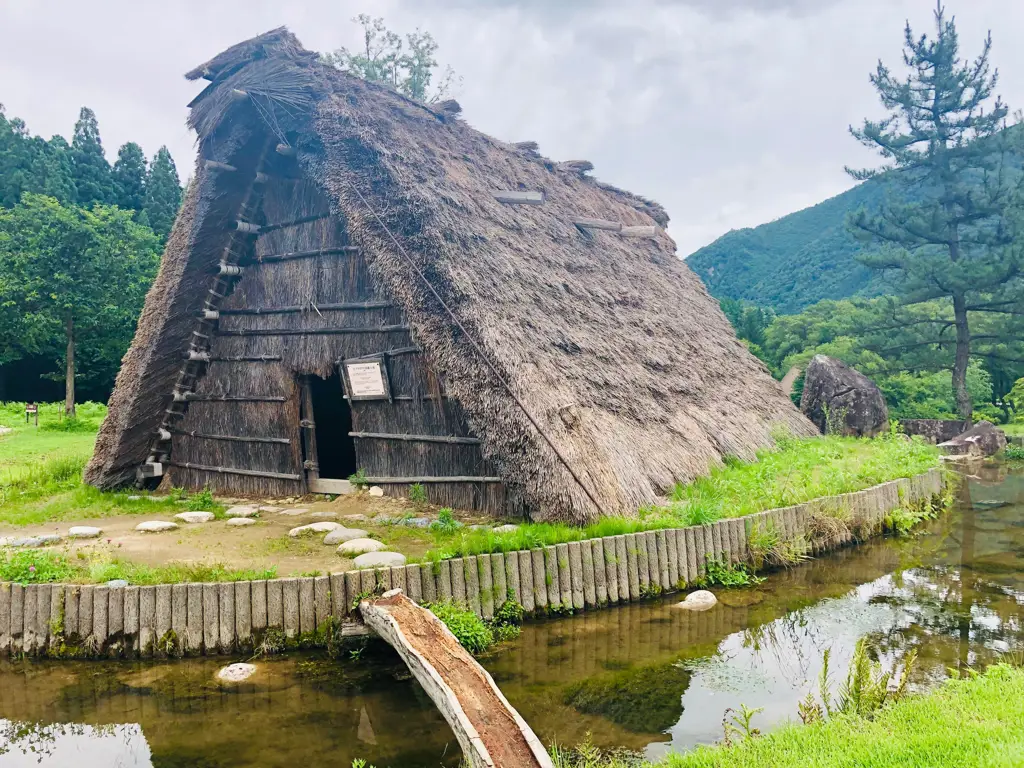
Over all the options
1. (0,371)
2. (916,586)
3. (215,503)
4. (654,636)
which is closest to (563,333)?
(654,636)

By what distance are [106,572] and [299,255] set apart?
5344mm

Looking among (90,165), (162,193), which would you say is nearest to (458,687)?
(162,193)

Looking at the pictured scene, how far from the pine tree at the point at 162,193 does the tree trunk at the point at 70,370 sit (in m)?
9.61

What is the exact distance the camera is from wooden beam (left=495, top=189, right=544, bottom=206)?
36.8 feet

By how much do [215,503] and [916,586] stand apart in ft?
28.3

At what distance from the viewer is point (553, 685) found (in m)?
4.87

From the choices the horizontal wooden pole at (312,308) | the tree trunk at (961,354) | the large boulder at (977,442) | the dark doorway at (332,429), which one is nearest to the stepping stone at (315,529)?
the horizontal wooden pole at (312,308)

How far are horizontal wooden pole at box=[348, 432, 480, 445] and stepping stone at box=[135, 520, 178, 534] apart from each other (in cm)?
245

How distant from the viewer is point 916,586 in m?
7.12

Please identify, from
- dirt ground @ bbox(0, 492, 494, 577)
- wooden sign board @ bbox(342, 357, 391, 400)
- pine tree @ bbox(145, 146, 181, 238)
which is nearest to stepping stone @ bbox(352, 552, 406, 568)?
dirt ground @ bbox(0, 492, 494, 577)

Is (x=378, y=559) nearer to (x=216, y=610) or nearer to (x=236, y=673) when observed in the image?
(x=216, y=610)

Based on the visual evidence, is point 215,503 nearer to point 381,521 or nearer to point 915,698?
point 381,521

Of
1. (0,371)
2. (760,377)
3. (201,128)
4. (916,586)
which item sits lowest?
(916,586)

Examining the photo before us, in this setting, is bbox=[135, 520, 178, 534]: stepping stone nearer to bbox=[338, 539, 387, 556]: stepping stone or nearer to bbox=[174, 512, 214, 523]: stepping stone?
bbox=[174, 512, 214, 523]: stepping stone
